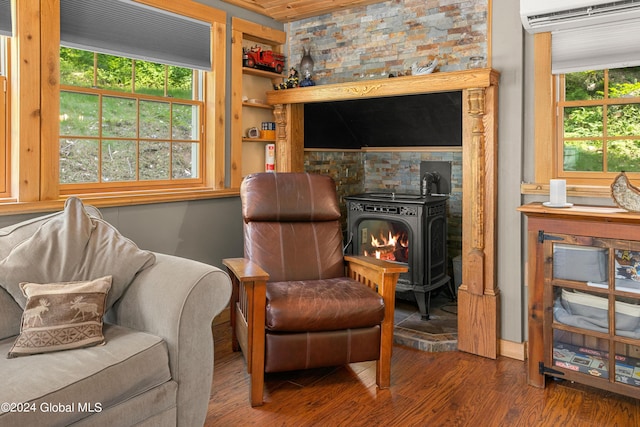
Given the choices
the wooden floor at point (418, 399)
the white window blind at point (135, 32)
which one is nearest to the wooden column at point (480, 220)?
the wooden floor at point (418, 399)

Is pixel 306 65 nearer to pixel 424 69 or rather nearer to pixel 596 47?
pixel 424 69

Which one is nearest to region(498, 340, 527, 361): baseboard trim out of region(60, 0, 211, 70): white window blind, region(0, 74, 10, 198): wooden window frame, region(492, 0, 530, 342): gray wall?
region(492, 0, 530, 342): gray wall

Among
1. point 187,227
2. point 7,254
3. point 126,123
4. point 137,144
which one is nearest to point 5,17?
point 126,123

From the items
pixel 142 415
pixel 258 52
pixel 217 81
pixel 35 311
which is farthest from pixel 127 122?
pixel 142 415

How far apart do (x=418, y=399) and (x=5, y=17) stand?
9.52ft

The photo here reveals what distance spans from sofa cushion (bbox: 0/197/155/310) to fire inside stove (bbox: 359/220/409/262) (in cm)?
223

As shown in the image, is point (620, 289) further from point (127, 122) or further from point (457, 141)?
point (127, 122)

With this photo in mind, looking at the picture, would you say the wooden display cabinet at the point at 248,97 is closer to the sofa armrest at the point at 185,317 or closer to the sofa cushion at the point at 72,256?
the sofa cushion at the point at 72,256

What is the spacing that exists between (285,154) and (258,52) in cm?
83

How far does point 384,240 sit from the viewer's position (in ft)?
13.6

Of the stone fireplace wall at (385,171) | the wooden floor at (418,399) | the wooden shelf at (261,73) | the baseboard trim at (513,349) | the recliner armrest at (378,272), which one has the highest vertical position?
the wooden shelf at (261,73)

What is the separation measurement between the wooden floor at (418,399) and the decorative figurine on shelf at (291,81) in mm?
2146

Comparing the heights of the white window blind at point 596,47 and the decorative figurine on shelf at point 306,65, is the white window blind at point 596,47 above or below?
below

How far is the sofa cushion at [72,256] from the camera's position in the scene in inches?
81.2
